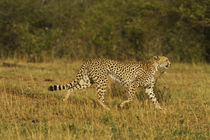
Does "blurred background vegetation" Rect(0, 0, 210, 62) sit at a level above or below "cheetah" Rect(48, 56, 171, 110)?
above

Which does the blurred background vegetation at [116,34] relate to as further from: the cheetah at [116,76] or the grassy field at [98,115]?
the cheetah at [116,76]

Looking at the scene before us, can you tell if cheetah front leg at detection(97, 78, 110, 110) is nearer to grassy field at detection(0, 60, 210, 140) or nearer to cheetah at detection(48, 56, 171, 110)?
cheetah at detection(48, 56, 171, 110)

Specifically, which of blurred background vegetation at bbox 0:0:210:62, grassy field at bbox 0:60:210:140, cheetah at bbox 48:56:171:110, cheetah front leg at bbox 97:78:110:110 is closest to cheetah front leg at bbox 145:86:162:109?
cheetah at bbox 48:56:171:110

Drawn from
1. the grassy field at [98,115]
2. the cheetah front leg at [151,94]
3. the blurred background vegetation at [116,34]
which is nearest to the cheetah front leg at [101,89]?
the grassy field at [98,115]

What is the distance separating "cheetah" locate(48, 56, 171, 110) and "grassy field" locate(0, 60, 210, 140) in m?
0.20

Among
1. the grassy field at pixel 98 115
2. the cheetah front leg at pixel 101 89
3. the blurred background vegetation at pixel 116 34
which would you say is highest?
the blurred background vegetation at pixel 116 34

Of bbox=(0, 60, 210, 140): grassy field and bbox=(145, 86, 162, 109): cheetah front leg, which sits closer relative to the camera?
bbox=(0, 60, 210, 140): grassy field

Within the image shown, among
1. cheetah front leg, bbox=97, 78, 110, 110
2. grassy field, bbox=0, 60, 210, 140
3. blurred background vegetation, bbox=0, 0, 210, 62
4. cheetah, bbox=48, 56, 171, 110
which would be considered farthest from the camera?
blurred background vegetation, bbox=0, 0, 210, 62

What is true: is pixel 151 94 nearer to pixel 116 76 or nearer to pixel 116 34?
pixel 116 76

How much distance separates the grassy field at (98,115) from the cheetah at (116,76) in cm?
20

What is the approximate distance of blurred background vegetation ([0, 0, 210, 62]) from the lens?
1506cm

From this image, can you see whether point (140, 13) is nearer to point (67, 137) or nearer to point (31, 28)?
point (31, 28)

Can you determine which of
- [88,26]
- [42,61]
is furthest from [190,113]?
[88,26]

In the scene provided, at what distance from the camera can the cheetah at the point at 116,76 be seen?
7.22m
